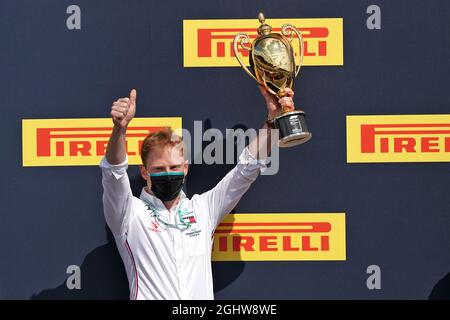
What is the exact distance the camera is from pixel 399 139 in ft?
10.9

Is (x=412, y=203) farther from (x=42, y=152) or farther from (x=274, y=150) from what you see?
(x=42, y=152)

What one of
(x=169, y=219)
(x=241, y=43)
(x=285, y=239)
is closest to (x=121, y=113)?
(x=169, y=219)

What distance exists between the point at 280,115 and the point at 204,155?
0.56 m

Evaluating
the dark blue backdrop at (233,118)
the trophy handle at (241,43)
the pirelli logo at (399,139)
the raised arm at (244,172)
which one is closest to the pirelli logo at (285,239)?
the dark blue backdrop at (233,118)

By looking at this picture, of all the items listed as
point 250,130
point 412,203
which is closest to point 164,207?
point 250,130

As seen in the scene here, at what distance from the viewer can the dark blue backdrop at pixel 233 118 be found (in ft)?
10.9

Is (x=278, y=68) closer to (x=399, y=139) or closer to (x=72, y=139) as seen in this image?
(x=399, y=139)

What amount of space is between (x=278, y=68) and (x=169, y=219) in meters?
0.80

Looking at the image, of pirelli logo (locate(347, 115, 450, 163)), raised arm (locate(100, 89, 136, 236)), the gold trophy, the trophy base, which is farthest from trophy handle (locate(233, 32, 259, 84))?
pirelli logo (locate(347, 115, 450, 163))

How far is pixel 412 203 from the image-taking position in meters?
3.32

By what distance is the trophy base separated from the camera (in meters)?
2.91

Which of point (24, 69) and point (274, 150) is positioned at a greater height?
point (24, 69)

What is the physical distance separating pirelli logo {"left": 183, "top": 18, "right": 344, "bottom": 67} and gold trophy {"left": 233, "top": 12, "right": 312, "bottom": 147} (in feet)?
0.82

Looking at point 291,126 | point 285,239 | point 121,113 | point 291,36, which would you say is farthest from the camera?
point 285,239
